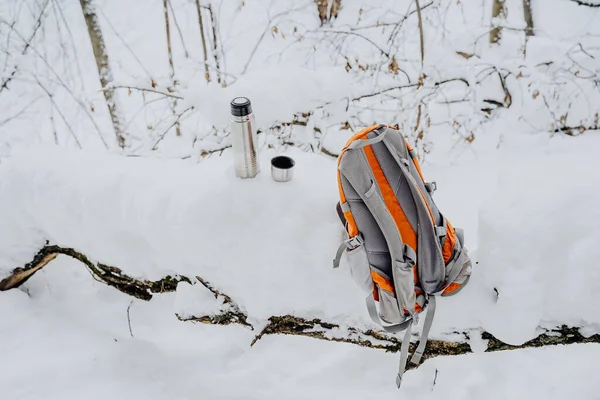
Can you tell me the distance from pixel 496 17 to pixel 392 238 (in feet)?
10.7

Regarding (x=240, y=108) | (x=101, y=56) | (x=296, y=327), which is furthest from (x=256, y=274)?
(x=101, y=56)

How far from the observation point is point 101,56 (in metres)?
4.04

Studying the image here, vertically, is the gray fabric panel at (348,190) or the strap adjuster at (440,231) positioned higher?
the gray fabric panel at (348,190)

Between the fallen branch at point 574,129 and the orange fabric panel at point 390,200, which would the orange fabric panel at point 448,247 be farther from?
the fallen branch at point 574,129

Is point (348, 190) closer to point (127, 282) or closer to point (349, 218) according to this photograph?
point (349, 218)

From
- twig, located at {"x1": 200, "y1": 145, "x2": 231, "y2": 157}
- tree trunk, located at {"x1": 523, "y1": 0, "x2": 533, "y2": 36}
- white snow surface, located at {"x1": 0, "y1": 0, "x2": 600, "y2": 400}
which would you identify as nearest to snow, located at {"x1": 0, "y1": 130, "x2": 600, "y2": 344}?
white snow surface, located at {"x1": 0, "y1": 0, "x2": 600, "y2": 400}

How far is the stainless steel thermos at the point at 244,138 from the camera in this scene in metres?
1.69

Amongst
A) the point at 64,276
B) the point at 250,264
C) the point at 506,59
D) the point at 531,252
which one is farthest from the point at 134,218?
the point at 506,59

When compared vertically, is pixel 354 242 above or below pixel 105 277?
above

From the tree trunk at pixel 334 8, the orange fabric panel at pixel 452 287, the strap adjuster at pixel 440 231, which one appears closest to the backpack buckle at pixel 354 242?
the strap adjuster at pixel 440 231

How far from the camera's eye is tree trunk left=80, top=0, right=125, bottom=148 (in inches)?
147

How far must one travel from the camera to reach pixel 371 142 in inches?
62.2

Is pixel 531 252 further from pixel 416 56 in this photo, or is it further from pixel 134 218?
pixel 416 56

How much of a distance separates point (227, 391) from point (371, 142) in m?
1.46
